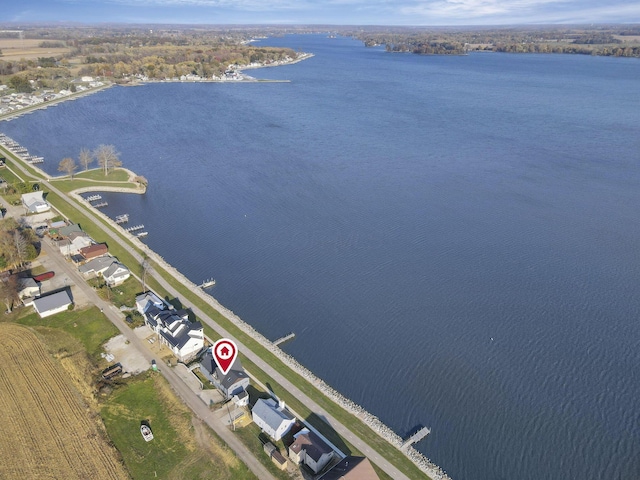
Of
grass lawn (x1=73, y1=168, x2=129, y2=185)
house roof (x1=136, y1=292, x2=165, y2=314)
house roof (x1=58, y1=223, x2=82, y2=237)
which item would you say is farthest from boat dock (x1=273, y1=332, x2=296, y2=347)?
grass lawn (x1=73, y1=168, x2=129, y2=185)

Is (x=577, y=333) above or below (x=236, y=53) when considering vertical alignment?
below

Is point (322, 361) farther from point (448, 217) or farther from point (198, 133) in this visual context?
point (198, 133)

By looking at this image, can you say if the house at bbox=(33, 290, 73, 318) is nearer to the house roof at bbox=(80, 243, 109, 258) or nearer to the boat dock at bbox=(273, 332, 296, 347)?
the house roof at bbox=(80, 243, 109, 258)

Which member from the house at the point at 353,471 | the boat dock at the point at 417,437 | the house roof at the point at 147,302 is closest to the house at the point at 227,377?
the house roof at the point at 147,302

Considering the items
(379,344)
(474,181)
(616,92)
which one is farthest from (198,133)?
(616,92)

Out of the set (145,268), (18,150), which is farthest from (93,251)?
(18,150)
